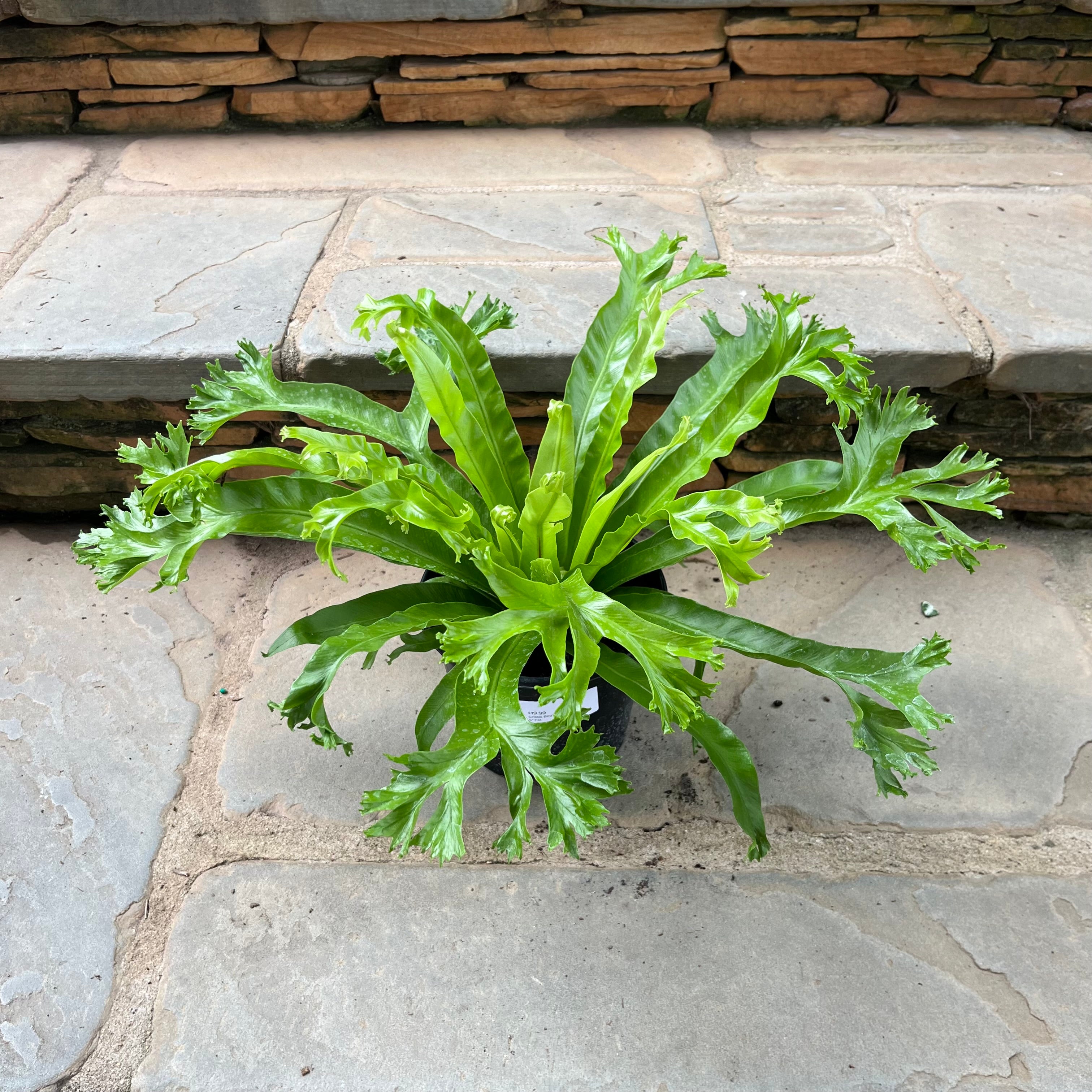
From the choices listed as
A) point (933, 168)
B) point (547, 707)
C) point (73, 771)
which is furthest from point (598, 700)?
point (933, 168)

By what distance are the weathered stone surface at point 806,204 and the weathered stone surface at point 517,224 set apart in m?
0.09

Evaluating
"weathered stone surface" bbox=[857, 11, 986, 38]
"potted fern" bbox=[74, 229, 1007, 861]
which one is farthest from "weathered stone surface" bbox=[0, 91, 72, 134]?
"weathered stone surface" bbox=[857, 11, 986, 38]

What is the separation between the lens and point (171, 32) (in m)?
2.00

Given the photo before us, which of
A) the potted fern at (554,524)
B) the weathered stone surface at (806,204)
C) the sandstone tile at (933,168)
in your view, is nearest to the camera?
the potted fern at (554,524)

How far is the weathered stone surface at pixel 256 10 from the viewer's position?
6.32ft

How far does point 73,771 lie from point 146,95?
1.56 meters

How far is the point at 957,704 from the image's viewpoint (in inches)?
54.0

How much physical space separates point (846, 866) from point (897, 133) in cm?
169

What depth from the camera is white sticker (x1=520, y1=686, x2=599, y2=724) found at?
1.12m

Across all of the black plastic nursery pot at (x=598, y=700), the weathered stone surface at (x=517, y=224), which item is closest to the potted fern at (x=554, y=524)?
the black plastic nursery pot at (x=598, y=700)

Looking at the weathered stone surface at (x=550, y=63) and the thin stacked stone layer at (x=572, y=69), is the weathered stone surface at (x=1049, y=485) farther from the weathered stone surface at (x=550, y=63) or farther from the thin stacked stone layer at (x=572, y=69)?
the weathered stone surface at (x=550, y=63)

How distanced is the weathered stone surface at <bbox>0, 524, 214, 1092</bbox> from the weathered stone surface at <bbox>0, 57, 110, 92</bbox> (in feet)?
3.51

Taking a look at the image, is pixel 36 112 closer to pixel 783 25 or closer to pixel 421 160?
pixel 421 160

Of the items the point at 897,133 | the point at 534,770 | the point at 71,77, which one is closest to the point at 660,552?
the point at 534,770
